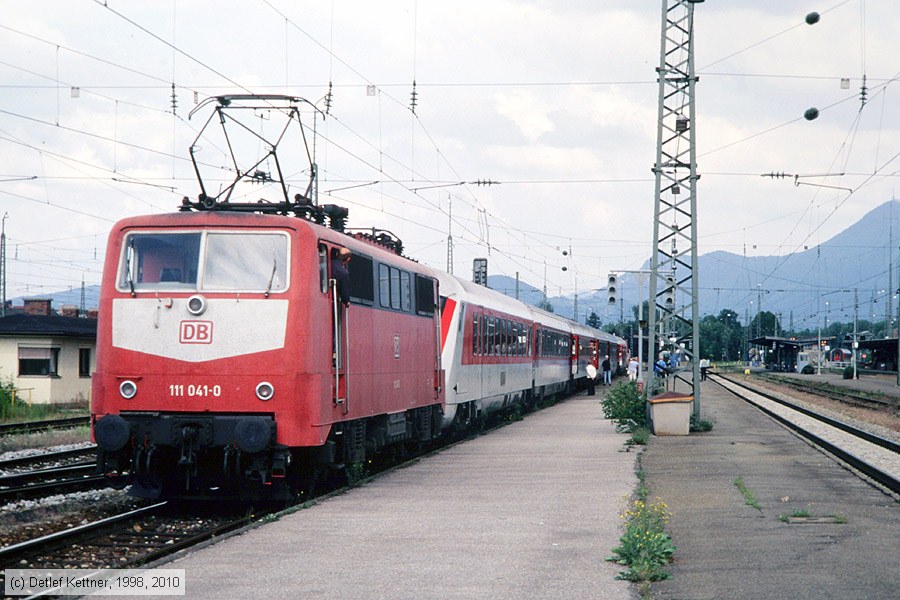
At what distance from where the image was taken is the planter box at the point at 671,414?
2259cm

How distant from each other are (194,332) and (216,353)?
34 centimetres

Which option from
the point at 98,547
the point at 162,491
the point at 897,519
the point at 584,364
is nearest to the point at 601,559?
the point at 897,519

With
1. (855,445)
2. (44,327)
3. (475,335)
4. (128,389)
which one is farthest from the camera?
(44,327)

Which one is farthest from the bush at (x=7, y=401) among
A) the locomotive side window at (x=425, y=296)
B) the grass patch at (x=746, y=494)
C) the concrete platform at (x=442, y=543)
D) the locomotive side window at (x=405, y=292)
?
the grass patch at (x=746, y=494)

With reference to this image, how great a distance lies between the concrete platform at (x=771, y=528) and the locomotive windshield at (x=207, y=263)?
5.12m

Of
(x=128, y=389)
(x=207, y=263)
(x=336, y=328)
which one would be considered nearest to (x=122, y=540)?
(x=128, y=389)

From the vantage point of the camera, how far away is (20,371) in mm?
34594

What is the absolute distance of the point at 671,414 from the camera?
2269cm

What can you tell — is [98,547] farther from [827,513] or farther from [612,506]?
[827,513]

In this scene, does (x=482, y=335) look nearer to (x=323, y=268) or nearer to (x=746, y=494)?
(x=746, y=494)

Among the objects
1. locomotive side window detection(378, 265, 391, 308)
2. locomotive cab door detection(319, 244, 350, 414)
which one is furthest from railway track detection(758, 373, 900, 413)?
locomotive cab door detection(319, 244, 350, 414)

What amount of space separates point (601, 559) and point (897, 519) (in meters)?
4.03

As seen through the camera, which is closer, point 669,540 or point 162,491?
point 669,540

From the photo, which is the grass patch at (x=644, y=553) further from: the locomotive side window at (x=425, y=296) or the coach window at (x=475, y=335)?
the coach window at (x=475, y=335)
